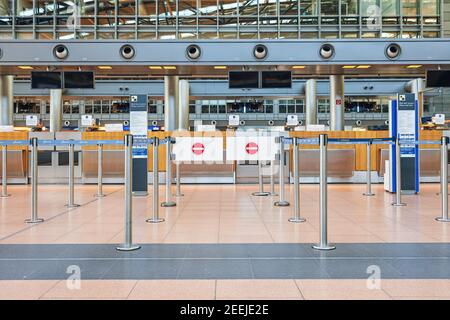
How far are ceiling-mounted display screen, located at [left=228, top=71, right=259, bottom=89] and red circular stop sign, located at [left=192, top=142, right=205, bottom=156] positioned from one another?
7.95 feet

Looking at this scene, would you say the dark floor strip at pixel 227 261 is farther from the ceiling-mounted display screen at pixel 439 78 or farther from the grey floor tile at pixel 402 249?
the ceiling-mounted display screen at pixel 439 78

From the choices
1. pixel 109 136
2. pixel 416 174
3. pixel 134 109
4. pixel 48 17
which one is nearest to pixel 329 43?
pixel 416 174

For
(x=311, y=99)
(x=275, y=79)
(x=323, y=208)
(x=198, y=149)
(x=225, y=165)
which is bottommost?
(x=323, y=208)

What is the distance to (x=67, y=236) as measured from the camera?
553cm

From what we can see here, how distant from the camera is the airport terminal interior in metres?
3.88

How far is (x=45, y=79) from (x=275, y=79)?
7.25m

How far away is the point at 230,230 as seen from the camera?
590 cm

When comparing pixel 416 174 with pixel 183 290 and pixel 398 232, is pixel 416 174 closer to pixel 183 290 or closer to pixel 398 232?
pixel 398 232

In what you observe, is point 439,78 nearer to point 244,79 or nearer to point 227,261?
point 244,79

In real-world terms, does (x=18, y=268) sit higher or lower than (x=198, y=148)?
lower

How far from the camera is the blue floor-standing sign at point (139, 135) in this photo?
10.2 m

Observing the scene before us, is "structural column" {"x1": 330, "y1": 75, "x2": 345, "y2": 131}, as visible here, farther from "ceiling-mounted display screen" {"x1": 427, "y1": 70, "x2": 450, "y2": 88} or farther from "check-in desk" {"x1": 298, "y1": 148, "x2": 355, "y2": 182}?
"check-in desk" {"x1": 298, "y1": 148, "x2": 355, "y2": 182}

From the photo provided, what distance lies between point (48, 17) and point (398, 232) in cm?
2850

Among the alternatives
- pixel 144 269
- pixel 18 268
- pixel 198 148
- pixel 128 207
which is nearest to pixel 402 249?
pixel 144 269
